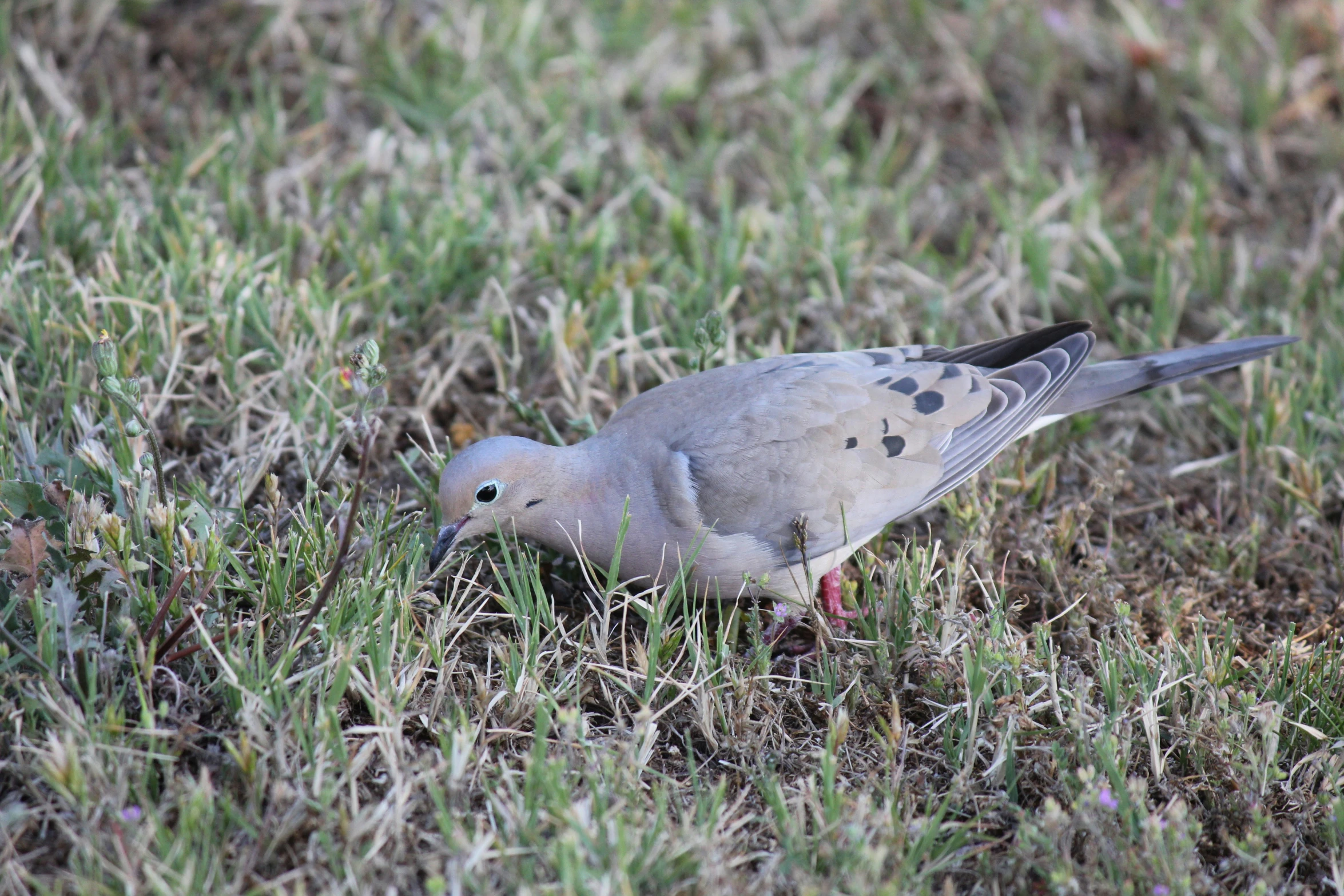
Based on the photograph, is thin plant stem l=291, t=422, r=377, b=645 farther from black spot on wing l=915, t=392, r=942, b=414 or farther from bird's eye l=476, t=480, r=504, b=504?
→ black spot on wing l=915, t=392, r=942, b=414

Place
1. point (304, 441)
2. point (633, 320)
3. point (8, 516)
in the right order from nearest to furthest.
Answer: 1. point (8, 516)
2. point (304, 441)
3. point (633, 320)

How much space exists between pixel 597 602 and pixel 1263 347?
229 centimetres

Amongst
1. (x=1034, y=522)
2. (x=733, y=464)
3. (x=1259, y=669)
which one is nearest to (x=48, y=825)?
(x=733, y=464)

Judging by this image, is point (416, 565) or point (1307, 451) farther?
point (1307, 451)

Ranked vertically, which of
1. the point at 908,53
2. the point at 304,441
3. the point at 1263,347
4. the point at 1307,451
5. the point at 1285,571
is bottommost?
the point at 1285,571

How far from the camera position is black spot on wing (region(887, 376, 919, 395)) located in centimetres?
357

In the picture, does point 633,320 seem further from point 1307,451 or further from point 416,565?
point 1307,451

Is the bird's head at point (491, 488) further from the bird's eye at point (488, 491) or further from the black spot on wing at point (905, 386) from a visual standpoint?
the black spot on wing at point (905, 386)

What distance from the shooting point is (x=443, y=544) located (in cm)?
323

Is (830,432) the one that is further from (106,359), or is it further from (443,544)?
(106,359)

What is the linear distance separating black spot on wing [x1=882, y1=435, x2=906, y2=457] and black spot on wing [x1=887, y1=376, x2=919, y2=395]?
166 millimetres

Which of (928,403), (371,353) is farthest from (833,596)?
(371,353)

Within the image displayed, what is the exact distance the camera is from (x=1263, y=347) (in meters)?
3.78

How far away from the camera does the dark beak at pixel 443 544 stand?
3221 millimetres
